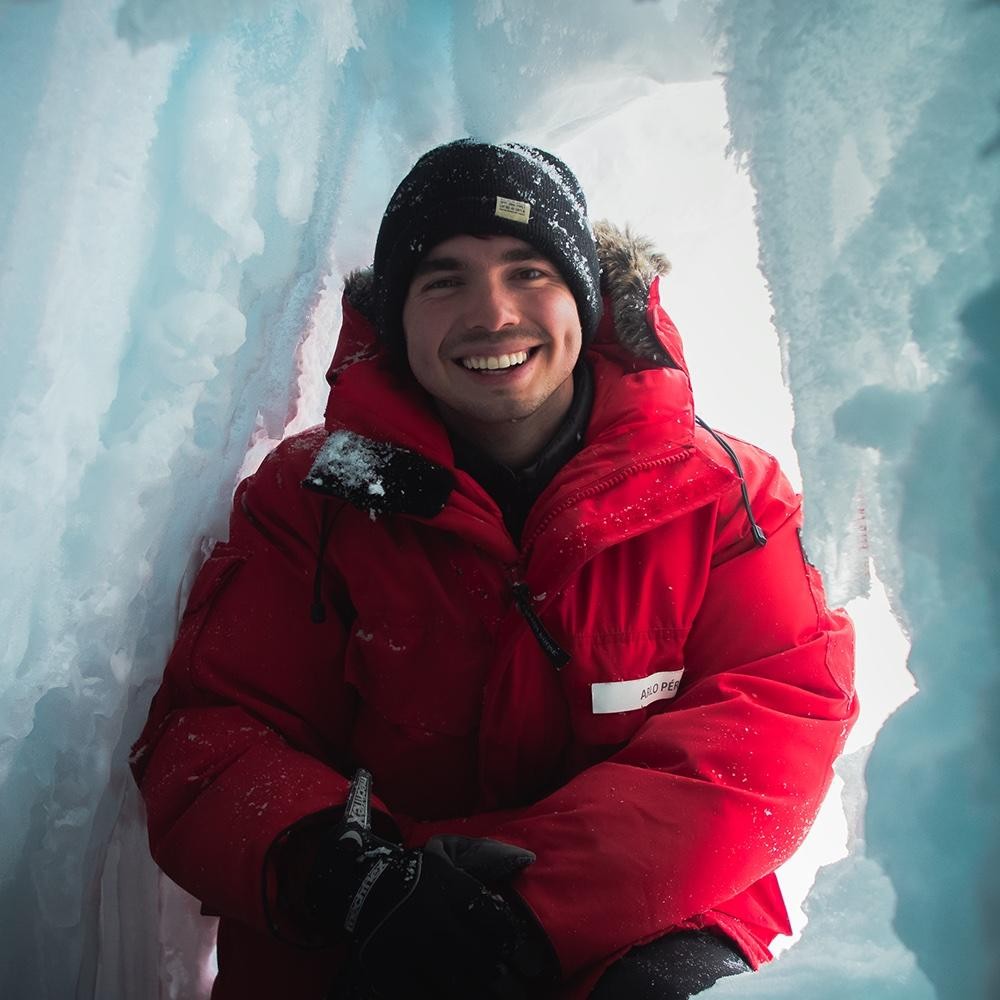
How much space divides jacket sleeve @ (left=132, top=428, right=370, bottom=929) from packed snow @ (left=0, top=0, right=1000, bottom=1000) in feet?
0.32

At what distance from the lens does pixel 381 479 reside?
3.99 ft

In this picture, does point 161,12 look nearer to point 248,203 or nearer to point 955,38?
point 248,203

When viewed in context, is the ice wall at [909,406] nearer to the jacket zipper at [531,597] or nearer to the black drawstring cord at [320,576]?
the jacket zipper at [531,597]

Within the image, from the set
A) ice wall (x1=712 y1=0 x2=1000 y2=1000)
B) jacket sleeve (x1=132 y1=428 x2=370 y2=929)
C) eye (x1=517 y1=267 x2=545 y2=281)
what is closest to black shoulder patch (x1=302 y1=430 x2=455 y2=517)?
jacket sleeve (x1=132 y1=428 x2=370 y2=929)

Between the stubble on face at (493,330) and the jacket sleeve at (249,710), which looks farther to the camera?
the stubble on face at (493,330)

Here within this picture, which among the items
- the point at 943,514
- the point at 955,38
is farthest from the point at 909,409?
the point at 955,38

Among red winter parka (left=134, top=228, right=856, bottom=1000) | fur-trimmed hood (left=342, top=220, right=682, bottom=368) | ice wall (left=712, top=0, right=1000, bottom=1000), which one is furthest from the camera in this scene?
fur-trimmed hood (left=342, top=220, right=682, bottom=368)

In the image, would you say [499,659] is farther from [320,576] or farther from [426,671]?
[320,576]

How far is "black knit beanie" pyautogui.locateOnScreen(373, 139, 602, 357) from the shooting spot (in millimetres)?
1291

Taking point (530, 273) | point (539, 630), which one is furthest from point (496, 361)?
point (539, 630)

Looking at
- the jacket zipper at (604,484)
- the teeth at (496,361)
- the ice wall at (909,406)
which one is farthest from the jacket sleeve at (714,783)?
the teeth at (496,361)

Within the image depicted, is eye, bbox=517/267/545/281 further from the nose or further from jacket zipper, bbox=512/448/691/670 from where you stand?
Answer: jacket zipper, bbox=512/448/691/670

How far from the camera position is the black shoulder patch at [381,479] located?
3.92 feet

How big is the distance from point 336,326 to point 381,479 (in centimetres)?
75
